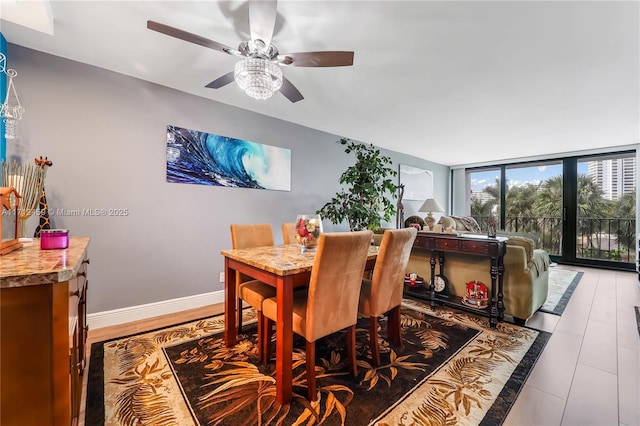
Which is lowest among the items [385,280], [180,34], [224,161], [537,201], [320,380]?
[320,380]

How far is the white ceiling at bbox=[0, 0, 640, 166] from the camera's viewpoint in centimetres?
174

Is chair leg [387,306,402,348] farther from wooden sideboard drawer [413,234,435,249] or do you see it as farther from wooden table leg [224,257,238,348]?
wooden table leg [224,257,238,348]

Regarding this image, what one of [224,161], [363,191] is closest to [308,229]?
[224,161]

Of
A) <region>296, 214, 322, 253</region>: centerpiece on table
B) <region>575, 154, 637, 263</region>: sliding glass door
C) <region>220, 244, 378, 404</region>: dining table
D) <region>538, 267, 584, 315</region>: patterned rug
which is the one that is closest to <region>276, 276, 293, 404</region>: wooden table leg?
<region>220, 244, 378, 404</region>: dining table

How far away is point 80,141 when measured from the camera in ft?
7.86

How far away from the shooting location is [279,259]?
175 cm

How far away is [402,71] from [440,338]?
2420 millimetres

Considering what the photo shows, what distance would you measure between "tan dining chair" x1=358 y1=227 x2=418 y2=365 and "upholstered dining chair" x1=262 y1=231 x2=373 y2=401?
0.54 ft

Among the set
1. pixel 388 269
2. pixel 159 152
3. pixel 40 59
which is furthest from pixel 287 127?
pixel 388 269

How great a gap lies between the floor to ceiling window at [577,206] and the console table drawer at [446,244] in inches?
157

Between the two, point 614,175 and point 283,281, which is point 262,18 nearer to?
point 283,281

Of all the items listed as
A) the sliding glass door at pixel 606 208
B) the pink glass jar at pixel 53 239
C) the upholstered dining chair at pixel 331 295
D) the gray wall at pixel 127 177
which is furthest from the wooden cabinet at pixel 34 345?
the sliding glass door at pixel 606 208

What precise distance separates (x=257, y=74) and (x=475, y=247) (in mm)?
2530

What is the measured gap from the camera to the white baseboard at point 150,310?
8.08 ft
